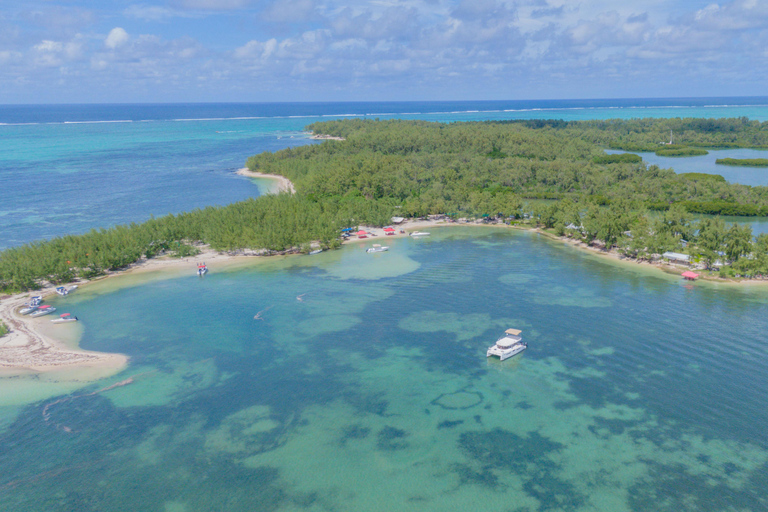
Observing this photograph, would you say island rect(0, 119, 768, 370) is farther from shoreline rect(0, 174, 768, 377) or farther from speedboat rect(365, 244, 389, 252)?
speedboat rect(365, 244, 389, 252)

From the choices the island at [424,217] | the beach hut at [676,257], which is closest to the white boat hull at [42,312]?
the island at [424,217]

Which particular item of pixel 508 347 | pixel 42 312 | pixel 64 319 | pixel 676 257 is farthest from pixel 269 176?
pixel 508 347

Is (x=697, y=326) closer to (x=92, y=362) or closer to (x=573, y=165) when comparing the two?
(x=92, y=362)

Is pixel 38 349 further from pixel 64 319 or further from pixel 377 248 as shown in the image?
pixel 377 248

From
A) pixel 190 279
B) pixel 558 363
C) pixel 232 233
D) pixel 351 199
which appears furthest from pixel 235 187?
pixel 558 363

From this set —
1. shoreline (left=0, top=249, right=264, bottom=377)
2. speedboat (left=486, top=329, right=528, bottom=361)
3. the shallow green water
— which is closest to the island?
shoreline (left=0, top=249, right=264, bottom=377)

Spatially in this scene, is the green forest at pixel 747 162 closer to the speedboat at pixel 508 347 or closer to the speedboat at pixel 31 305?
the speedboat at pixel 508 347
